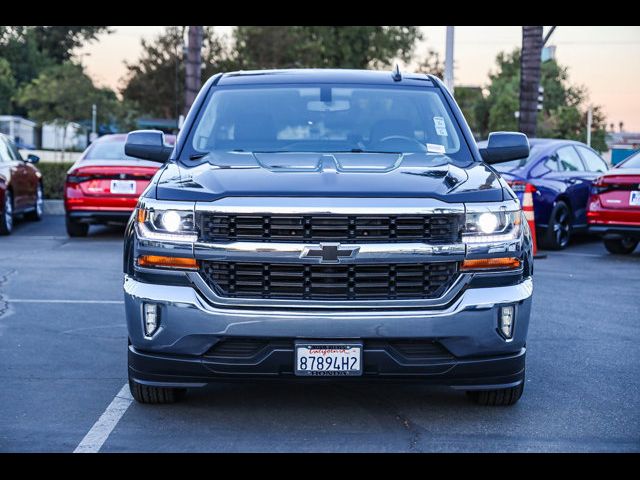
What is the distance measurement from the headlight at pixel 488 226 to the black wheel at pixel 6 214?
38.4 ft

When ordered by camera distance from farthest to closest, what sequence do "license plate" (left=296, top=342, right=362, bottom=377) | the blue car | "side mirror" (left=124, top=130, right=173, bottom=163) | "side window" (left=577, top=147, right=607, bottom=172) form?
"side window" (left=577, top=147, right=607, bottom=172) < the blue car < "side mirror" (left=124, top=130, right=173, bottom=163) < "license plate" (left=296, top=342, right=362, bottom=377)

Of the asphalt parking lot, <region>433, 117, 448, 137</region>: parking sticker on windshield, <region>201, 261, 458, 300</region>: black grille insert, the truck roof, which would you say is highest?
the truck roof

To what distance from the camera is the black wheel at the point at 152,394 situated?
6005 mm

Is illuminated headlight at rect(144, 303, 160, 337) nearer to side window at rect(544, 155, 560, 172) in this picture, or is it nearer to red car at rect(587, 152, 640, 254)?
red car at rect(587, 152, 640, 254)

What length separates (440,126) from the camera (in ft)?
22.9

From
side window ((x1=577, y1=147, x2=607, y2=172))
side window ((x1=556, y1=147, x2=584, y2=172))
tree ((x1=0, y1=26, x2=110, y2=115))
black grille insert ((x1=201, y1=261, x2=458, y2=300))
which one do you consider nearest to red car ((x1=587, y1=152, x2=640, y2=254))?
side window ((x1=556, y1=147, x2=584, y2=172))

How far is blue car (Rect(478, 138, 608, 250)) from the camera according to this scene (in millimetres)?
14992

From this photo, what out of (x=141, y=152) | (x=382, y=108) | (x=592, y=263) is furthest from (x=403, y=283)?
(x=592, y=263)

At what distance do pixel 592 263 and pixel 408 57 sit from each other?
56.4m

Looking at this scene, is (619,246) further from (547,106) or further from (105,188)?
(547,106)

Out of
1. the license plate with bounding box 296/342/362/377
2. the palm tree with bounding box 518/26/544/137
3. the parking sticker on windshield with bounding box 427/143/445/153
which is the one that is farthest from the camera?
the palm tree with bounding box 518/26/544/137

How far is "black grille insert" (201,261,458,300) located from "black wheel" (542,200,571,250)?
9983 mm

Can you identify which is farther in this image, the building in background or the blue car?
the building in background

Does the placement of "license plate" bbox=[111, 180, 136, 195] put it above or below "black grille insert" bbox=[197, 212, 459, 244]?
below
